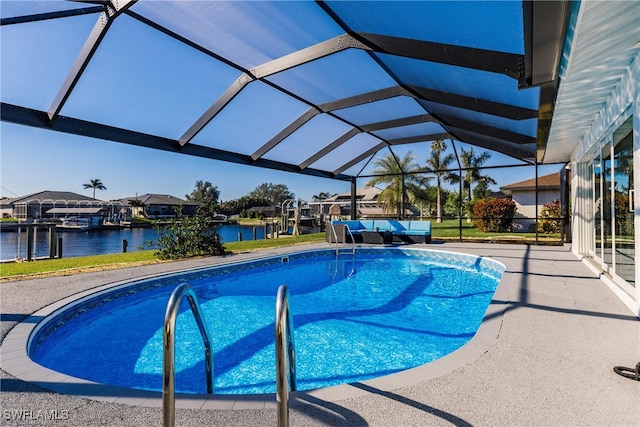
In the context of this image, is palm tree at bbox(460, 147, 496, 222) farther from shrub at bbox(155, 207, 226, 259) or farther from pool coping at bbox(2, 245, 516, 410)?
pool coping at bbox(2, 245, 516, 410)

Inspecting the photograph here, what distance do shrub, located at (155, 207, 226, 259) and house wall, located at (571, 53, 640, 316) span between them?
9.26 m

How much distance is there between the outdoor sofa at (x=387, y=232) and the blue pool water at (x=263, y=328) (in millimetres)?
4212

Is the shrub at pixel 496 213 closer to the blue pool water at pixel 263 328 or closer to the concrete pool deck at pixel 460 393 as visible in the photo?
the blue pool water at pixel 263 328

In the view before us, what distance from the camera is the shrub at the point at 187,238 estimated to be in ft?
31.6

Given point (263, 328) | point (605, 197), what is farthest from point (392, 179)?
point (263, 328)

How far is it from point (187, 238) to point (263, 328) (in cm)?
588

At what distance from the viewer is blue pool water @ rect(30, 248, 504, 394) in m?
3.74

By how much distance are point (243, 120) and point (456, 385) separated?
8180 millimetres

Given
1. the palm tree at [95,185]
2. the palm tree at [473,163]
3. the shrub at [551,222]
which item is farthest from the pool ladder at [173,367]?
the palm tree at [95,185]

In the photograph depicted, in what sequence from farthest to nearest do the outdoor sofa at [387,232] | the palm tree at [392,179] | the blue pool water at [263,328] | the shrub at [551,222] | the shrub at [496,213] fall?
the palm tree at [392,179], the shrub at [496,213], the shrub at [551,222], the outdoor sofa at [387,232], the blue pool water at [263,328]

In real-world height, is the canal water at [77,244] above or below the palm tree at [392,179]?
below

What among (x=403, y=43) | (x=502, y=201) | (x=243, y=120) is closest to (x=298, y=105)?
(x=243, y=120)

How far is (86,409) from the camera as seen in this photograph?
2.20 meters

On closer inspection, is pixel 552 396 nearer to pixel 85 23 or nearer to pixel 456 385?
pixel 456 385
